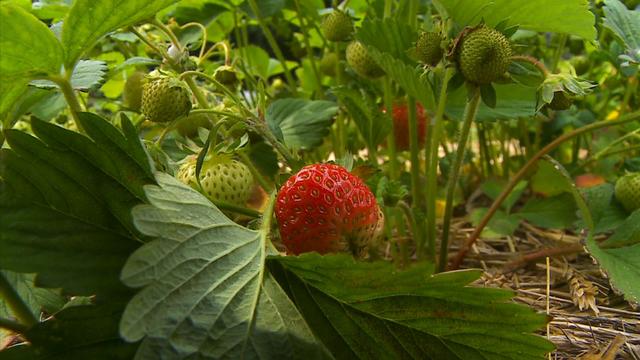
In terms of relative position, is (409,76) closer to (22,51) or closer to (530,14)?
(530,14)

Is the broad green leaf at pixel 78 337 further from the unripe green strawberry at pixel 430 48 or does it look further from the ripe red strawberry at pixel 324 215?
the unripe green strawberry at pixel 430 48

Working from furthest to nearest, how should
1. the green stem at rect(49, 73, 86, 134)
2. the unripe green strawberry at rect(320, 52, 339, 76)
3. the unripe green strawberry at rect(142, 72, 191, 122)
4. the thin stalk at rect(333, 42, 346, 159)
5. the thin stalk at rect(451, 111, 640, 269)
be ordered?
the unripe green strawberry at rect(320, 52, 339, 76) < the thin stalk at rect(333, 42, 346, 159) < the thin stalk at rect(451, 111, 640, 269) < the unripe green strawberry at rect(142, 72, 191, 122) < the green stem at rect(49, 73, 86, 134)

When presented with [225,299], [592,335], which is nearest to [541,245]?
[592,335]

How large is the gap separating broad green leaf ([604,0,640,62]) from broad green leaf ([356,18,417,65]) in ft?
0.97

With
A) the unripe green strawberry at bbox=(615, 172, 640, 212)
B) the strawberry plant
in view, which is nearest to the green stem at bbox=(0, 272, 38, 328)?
the strawberry plant

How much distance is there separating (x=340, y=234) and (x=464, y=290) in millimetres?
163

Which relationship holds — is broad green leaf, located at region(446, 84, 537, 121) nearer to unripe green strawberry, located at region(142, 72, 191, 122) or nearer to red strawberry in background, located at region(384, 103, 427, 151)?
red strawberry in background, located at region(384, 103, 427, 151)

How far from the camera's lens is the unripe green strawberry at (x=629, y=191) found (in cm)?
110

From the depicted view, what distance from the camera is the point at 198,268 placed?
1.73 ft

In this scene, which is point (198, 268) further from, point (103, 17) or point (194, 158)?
point (194, 158)

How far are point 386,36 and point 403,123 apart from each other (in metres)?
0.34

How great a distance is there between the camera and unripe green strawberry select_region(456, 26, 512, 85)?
0.79 m

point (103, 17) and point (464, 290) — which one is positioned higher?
point (103, 17)

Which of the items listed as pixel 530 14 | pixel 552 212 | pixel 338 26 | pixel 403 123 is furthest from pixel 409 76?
pixel 552 212
